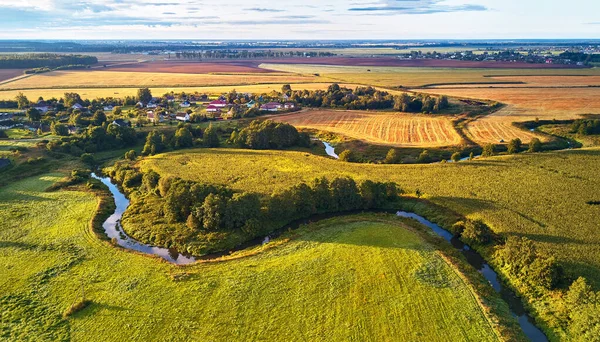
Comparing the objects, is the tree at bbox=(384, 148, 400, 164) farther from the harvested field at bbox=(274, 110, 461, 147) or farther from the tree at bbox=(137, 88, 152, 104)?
the tree at bbox=(137, 88, 152, 104)

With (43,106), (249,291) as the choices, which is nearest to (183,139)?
(249,291)

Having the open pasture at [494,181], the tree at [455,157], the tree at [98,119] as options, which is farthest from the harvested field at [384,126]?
the tree at [98,119]

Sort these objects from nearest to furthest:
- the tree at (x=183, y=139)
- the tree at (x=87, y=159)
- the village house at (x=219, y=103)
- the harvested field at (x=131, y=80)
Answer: the tree at (x=87, y=159) < the tree at (x=183, y=139) < the village house at (x=219, y=103) < the harvested field at (x=131, y=80)

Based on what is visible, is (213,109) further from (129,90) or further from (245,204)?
(245,204)

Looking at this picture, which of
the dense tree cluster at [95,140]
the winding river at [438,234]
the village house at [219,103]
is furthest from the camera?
the village house at [219,103]

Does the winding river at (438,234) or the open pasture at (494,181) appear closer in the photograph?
the winding river at (438,234)

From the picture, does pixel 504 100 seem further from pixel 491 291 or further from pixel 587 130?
pixel 491 291

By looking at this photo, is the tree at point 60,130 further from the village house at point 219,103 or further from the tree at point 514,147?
the tree at point 514,147
